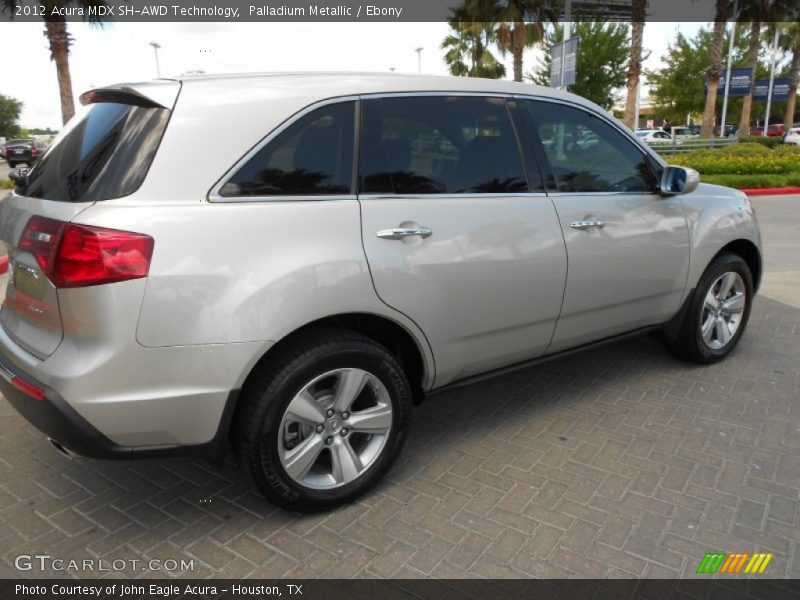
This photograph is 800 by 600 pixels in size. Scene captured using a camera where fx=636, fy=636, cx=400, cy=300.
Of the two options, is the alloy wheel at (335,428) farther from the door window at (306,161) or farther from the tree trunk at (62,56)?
the tree trunk at (62,56)

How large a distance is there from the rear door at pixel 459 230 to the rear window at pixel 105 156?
0.84 m

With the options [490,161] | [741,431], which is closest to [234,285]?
[490,161]

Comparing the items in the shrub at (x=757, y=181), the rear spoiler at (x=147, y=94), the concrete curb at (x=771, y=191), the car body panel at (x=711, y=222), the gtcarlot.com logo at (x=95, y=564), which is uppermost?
the rear spoiler at (x=147, y=94)

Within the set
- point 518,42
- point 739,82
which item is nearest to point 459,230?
point 518,42

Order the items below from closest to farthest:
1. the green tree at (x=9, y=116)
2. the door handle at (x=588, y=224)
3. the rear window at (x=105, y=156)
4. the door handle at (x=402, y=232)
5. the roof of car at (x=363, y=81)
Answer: the rear window at (x=105, y=156) → the roof of car at (x=363, y=81) → the door handle at (x=402, y=232) → the door handle at (x=588, y=224) → the green tree at (x=9, y=116)

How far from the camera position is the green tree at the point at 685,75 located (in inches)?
1721

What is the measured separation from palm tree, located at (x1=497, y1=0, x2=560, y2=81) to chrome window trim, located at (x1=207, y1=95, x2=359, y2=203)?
24529mm

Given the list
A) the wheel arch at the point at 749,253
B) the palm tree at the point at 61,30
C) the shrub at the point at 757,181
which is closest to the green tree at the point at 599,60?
the shrub at the point at 757,181

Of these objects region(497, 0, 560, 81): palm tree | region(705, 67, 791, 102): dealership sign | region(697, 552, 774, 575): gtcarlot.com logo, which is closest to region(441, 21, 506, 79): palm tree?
region(497, 0, 560, 81): palm tree

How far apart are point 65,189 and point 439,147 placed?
157 cm

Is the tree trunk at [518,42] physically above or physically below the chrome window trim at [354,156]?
above

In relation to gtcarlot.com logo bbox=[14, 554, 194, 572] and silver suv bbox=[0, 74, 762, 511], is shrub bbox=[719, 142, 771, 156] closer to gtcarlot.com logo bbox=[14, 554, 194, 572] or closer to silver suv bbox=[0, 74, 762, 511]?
silver suv bbox=[0, 74, 762, 511]

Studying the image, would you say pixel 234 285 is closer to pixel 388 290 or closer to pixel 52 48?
pixel 388 290

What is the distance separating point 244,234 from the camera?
232 cm
